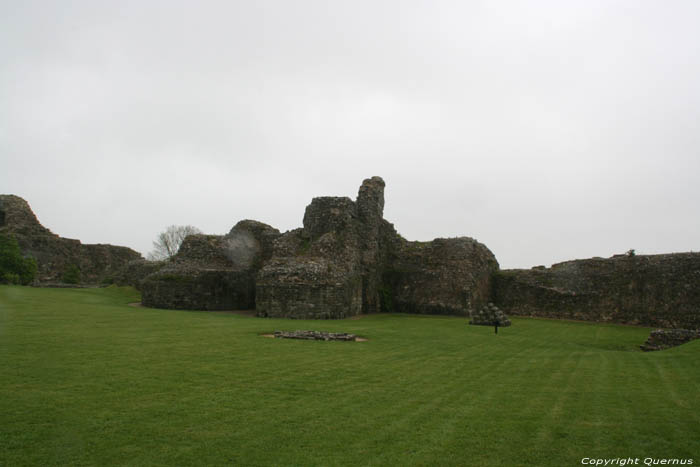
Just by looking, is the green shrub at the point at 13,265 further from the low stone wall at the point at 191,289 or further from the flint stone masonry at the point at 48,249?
the low stone wall at the point at 191,289

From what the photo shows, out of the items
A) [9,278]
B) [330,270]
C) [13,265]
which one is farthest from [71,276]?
[330,270]

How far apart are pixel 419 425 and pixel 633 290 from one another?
21.9m

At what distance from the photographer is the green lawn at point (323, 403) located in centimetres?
467

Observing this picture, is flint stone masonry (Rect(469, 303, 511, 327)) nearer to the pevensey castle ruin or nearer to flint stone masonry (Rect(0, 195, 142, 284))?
the pevensey castle ruin

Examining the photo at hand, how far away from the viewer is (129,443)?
15.3 ft

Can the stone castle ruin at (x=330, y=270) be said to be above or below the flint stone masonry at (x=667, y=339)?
above

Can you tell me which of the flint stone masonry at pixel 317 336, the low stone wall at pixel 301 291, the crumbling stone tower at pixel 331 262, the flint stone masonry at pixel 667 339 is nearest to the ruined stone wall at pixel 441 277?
the crumbling stone tower at pixel 331 262

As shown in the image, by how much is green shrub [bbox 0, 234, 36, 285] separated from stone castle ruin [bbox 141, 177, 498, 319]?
11096 mm

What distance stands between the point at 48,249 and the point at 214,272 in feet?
63.5

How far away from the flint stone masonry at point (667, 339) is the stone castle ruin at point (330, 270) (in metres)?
10.9

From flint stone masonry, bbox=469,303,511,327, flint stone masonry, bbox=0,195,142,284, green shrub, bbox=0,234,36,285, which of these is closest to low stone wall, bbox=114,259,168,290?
Result: flint stone masonry, bbox=0,195,142,284

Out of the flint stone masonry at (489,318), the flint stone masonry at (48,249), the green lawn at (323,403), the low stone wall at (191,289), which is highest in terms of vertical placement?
the flint stone masonry at (48,249)

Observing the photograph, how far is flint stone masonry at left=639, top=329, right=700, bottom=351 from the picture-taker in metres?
14.1

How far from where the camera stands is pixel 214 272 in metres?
23.8
